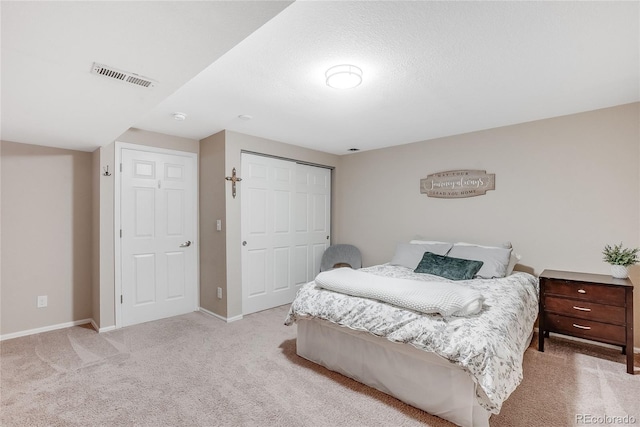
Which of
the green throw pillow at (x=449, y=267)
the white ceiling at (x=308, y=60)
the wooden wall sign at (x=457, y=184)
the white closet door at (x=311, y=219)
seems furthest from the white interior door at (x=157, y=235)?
the wooden wall sign at (x=457, y=184)

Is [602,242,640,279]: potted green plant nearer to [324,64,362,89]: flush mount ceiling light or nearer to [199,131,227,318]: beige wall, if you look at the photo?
[324,64,362,89]: flush mount ceiling light

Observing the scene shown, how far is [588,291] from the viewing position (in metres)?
2.59

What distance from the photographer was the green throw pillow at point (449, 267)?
303cm

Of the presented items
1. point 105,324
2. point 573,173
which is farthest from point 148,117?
point 573,173

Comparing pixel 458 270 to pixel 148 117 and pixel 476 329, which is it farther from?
pixel 148 117

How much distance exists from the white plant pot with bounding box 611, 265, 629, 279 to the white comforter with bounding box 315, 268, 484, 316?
4.95 feet

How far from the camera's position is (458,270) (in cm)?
307

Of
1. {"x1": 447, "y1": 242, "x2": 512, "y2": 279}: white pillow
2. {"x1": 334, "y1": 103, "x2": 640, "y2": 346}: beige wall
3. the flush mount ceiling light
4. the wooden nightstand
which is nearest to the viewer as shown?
the flush mount ceiling light

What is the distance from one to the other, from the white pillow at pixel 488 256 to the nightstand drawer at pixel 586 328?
20.9 inches

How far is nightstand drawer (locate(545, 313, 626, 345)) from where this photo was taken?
2.47 m

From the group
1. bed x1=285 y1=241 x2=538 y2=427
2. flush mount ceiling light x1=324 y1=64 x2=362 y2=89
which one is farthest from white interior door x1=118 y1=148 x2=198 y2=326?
flush mount ceiling light x1=324 y1=64 x2=362 y2=89

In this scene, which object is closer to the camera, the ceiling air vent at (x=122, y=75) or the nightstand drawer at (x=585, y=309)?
the ceiling air vent at (x=122, y=75)

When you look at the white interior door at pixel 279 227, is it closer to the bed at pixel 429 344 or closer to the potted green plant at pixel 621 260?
the bed at pixel 429 344

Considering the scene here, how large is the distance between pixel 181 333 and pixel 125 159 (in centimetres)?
200
